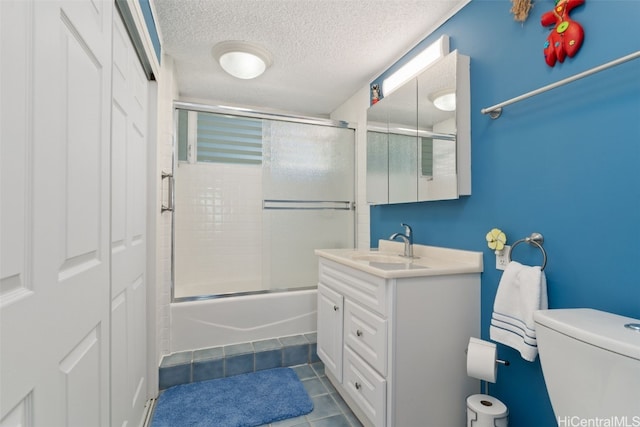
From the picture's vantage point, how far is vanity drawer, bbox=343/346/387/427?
140cm

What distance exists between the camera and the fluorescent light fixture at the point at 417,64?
5.89ft

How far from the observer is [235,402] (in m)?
1.83

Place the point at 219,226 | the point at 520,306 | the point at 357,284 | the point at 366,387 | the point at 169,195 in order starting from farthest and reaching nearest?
1. the point at 219,226
2. the point at 169,195
3. the point at 357,284
4. the point at 366,387
5. the point at 520,306

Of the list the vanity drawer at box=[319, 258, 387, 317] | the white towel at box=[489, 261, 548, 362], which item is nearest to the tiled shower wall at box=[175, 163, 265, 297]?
the vanity drawer at box=[319, 258, 387, 317]

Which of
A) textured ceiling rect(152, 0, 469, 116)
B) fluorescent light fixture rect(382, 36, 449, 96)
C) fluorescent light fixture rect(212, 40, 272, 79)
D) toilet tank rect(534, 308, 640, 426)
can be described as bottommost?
toilet tank rect(534, 308, 640, 426)

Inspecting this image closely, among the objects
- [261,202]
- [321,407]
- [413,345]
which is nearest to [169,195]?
[261,202]

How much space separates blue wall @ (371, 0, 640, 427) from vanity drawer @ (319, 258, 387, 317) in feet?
1.81

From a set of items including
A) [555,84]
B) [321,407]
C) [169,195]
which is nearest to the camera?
[555,84]

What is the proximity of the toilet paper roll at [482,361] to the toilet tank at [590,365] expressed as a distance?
0.98ft

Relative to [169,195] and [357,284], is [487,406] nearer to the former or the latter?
[357,284]

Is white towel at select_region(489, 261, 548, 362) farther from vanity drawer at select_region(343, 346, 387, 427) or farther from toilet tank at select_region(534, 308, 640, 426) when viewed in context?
vanity drawer at select_region(343, 346, 387, 427)

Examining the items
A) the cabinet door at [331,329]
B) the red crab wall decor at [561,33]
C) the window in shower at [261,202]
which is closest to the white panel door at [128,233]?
the window in shower at [261,202]

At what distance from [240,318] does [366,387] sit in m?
1.21

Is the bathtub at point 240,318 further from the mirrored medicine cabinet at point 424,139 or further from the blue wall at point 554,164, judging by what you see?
the blue wall at point 554,164
